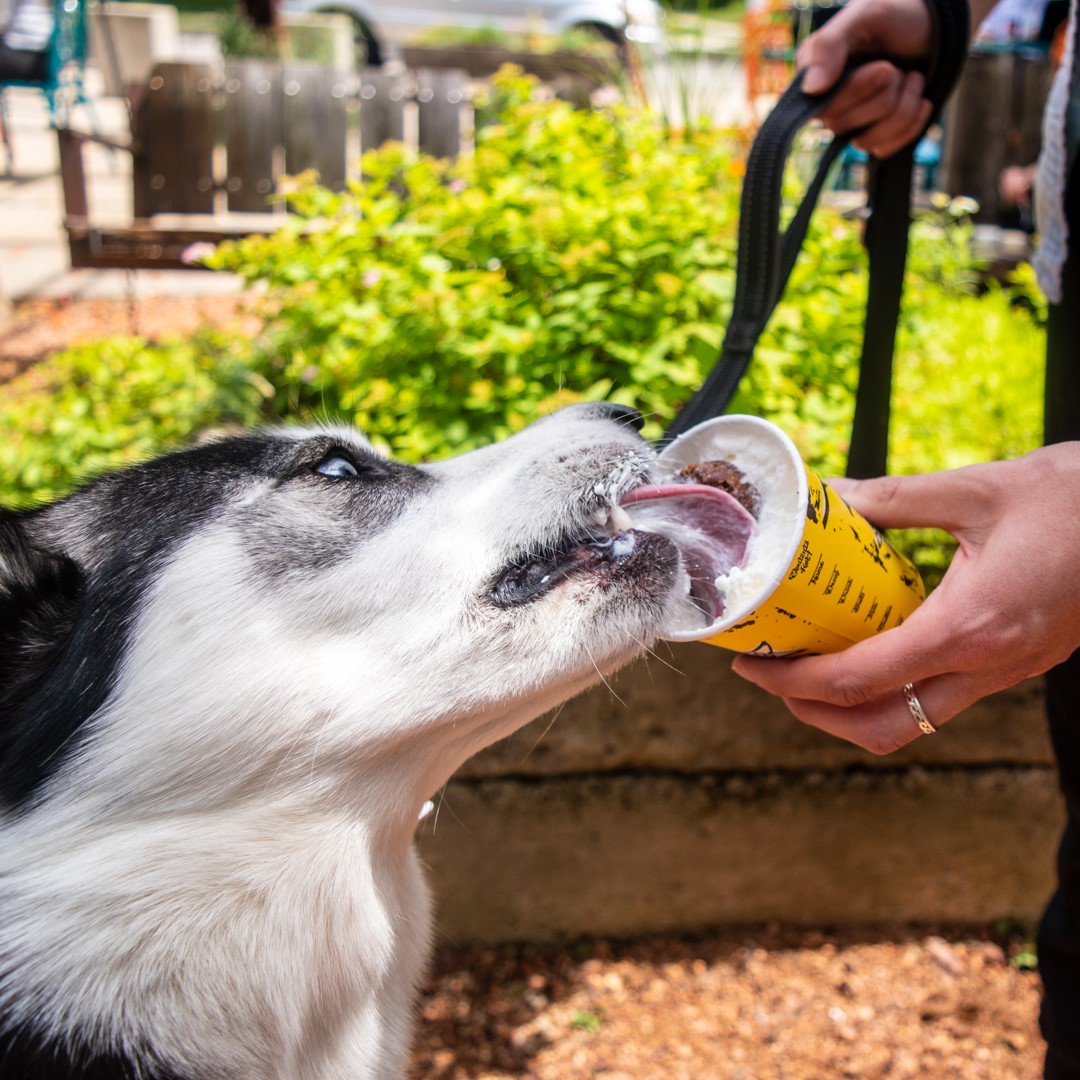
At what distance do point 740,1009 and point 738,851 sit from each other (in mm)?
460

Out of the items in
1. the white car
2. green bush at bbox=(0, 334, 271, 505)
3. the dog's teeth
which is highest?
the white car

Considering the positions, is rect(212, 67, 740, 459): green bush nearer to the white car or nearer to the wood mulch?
the wood mulch

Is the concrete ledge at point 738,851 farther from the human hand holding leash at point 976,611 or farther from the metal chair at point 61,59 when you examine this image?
the metal chair at point 61,59

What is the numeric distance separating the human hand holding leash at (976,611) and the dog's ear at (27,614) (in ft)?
3.82

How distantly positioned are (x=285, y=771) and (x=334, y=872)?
185 mm

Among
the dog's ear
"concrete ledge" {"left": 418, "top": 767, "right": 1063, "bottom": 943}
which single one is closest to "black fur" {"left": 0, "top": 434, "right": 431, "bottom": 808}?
the dog's ear

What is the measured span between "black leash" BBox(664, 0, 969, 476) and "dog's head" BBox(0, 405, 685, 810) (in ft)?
1.41

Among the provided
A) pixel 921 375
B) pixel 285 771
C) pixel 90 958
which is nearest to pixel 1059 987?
pixel 285 771

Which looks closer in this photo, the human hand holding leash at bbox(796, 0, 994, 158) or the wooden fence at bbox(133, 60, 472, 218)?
the human hand holding leash at bbox(796, 0, 994, 158)

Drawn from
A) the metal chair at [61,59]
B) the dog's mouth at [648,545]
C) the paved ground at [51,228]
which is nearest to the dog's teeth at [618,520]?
the dog's mouth at [648,545]

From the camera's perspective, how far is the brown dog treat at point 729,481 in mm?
1627

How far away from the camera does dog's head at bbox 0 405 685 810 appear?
151 cm

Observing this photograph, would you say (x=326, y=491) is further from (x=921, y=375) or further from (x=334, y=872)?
(x=921, y=375)

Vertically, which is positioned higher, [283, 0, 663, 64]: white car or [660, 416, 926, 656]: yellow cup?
[283, 0, 663, 64]: white car
